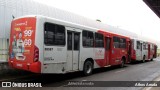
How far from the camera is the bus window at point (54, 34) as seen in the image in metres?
11.3

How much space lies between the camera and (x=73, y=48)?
13.2 meters

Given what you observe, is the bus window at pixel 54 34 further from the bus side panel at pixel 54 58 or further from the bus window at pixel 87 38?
the bus window at pixel 87 38

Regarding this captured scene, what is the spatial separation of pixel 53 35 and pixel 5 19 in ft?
15.4

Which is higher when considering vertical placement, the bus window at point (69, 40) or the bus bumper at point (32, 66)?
the bus window at point (69, 40)

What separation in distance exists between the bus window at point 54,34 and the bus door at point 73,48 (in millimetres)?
628

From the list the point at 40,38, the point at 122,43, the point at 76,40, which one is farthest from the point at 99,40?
the point at 40,38

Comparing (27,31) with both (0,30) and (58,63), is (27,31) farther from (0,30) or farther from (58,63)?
(0,30)

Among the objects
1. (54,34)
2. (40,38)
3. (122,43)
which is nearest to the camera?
(40,38)

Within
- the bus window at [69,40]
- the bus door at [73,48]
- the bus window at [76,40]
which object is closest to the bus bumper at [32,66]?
the bus door at [73,48]

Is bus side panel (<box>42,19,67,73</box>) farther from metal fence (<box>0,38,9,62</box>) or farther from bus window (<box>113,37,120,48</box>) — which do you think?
bus window (<box>113,37,120,48</box>)

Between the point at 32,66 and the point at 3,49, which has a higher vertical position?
the point at 3,49

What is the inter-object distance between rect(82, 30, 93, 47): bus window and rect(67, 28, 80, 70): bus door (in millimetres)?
720

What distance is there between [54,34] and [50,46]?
2.25 feet

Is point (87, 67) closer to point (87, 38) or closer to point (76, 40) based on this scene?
point (87, 38)
